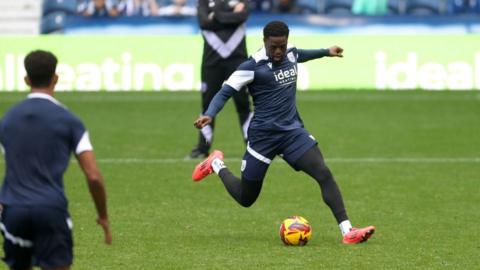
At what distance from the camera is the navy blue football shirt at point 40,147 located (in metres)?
7.27

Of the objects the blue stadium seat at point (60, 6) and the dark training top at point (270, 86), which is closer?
the dark training top at point (270, 86)

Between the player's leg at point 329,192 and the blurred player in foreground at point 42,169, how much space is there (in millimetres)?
4085

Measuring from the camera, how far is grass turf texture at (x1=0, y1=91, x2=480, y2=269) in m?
10.6

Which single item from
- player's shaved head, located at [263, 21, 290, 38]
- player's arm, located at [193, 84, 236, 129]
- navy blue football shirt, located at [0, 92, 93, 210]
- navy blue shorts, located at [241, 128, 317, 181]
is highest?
navy blue football shirt, located at [0, 92, 93, 210]

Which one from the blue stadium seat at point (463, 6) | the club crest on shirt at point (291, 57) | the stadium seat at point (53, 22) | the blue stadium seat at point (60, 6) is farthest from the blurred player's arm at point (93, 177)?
the blue stadium seat at point (463, 6)

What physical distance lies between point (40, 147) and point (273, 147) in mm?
4321

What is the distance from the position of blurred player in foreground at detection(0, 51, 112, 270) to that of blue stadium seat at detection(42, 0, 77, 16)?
78.9 ft

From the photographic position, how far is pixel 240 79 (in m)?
11.3

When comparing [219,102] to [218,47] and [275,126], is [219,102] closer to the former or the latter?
[275,126]

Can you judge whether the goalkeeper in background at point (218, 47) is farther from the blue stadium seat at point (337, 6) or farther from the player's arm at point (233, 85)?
the blue stadium seat at point (337, 6)

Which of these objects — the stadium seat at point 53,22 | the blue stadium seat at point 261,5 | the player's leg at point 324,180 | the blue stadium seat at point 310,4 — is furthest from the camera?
the blue stadium seat at point 310,4

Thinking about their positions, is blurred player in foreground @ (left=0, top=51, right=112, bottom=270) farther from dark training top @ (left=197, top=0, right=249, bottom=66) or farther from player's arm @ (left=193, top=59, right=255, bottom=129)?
dark training top @ (left=197, top=0, right=249, bottom=66)

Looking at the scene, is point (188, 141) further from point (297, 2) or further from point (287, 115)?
point (297, 2)

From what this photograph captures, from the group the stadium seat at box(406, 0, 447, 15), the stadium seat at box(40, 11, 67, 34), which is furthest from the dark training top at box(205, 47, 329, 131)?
the stadium seat at box(406, 0, 447, 15)
